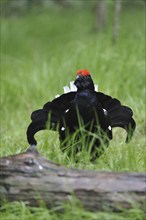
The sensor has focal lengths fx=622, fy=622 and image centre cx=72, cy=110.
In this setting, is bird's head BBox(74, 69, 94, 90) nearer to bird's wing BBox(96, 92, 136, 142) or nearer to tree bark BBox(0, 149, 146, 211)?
bird's wing BBox(96, 92, 136, 142)

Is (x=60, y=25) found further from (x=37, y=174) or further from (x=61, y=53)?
(x=37, y=174)

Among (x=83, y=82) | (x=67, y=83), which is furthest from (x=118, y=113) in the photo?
(x=67, y=83)

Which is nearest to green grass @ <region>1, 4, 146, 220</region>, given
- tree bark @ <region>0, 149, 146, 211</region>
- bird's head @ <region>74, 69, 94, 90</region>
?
tree bark @ <region>0, 149, 146, 211</region>

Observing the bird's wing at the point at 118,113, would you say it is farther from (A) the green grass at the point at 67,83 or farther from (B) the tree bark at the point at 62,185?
(B) the tree bark at the point at 62,185

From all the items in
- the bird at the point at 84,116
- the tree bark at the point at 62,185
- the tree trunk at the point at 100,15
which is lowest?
the tree bark at the point at 62,185

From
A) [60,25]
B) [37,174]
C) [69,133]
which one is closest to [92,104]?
[69,133]

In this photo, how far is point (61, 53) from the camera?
9.03 m

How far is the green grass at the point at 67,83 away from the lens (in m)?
3.72

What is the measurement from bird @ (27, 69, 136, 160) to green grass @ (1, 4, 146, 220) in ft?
0.39

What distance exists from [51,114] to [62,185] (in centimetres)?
110

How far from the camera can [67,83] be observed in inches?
296

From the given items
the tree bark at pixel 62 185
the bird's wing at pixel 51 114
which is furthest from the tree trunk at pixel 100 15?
the tree bark at pixel 62 185

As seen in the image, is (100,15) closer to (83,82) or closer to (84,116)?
(83,82)

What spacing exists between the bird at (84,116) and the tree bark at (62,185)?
0.63 metres
